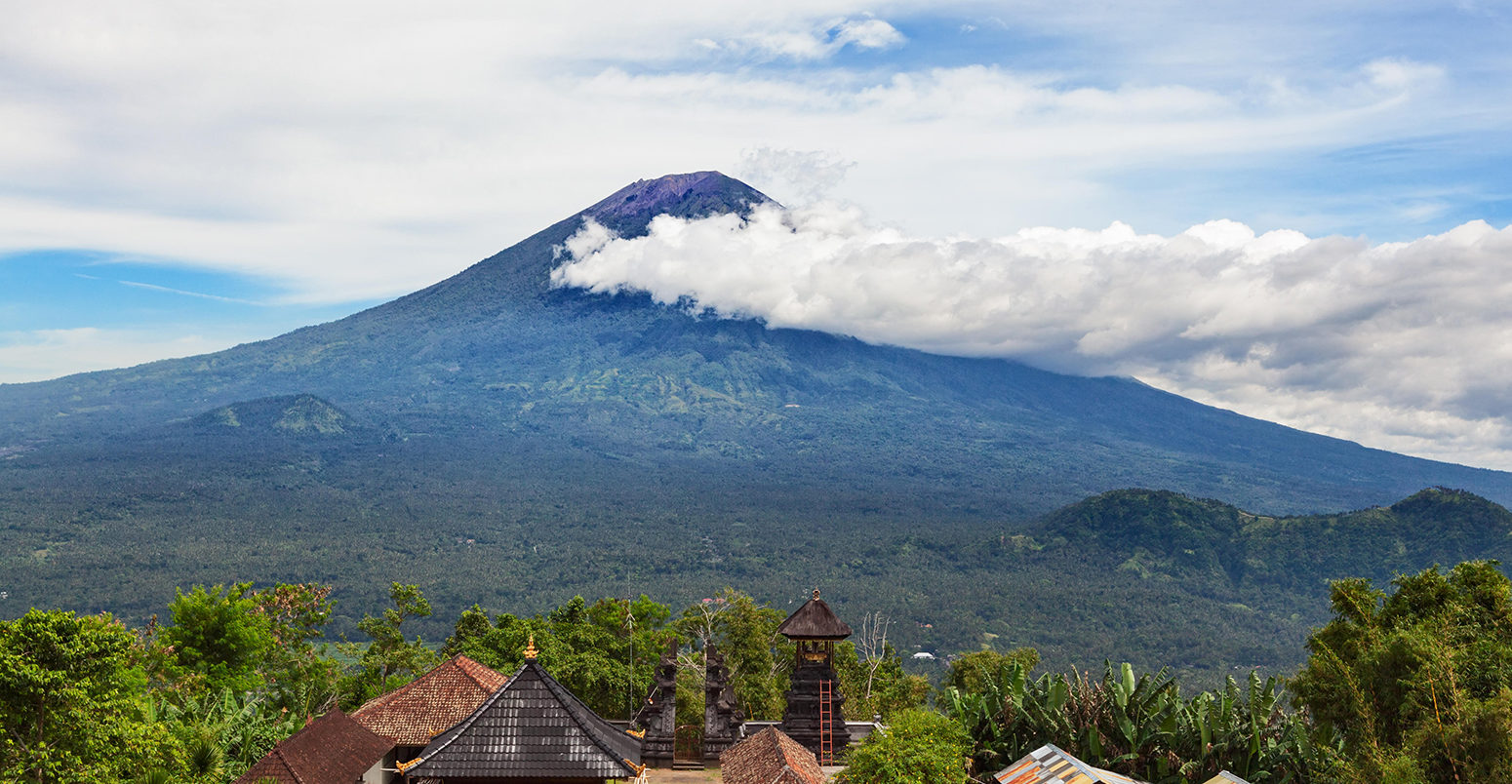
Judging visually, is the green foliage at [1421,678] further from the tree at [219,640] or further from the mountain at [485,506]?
the mountain at [485,506]

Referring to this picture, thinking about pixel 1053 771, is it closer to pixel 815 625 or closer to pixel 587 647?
pixel 815 625

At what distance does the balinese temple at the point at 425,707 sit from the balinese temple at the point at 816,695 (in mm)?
7198

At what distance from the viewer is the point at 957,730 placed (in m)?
19.6

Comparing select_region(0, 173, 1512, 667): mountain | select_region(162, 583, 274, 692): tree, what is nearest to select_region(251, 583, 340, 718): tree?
select_region(162, 583, 274, 692): tree

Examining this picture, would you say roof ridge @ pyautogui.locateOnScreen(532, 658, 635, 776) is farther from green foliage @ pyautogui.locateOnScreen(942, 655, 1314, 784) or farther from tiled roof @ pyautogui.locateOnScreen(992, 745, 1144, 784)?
green foliage @ pyautogui.locateOnScreen(942, 655, 1314, 784)

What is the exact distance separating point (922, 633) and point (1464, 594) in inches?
2889

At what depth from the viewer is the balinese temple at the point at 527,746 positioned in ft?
63.6

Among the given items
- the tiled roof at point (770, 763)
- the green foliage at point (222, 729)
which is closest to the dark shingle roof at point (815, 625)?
the tiled roof at point (770, 763)

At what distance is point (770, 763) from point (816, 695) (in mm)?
6345

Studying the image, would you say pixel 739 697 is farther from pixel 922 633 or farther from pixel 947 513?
pixel 947 513

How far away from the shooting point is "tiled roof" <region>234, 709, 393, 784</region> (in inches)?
744

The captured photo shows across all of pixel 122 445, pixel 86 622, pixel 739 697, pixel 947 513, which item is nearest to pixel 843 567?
pixel 947 513

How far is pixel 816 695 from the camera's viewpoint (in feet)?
81.4

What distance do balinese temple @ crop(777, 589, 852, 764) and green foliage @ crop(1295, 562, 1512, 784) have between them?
10212 millimetres
